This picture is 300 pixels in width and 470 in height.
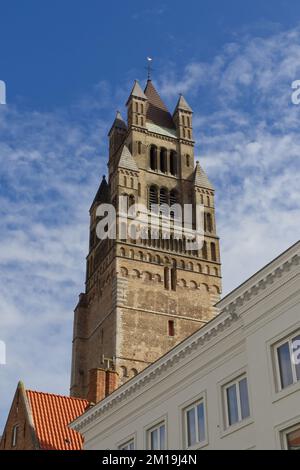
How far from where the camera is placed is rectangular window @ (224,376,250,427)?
65.3 ft

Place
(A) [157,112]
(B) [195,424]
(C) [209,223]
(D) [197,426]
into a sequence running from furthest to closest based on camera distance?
(A) [157,112] < (C) [209,223] < (B) [195,424] < (D) [197,426]

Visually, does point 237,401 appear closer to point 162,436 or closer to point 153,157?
point 162,436

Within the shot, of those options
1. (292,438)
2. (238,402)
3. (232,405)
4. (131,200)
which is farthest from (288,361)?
(131,200)

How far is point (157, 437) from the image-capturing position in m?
23.6

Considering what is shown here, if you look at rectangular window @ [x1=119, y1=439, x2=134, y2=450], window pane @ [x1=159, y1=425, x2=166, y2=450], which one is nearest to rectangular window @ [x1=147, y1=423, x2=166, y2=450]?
window pane @ [x1=159, y1=425, x2=166, y2=450]

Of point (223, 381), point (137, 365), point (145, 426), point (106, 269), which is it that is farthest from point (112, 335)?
point (223, 381)

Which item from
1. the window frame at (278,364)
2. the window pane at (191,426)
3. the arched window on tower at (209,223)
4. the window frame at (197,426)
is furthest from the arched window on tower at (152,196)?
the window frame at (278,364)

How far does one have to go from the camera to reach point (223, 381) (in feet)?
68.5

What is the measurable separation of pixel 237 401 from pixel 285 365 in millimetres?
2558

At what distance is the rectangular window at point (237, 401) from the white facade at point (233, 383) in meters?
0.03

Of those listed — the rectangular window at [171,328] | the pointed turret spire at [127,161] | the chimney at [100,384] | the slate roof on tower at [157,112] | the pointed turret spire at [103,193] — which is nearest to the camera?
the chimney at [100,384]

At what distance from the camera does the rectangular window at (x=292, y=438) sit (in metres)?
17.3

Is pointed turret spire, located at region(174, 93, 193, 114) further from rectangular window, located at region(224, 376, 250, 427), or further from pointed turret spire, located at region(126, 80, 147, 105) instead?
rectangular window, located at region(224, 376, 250, 427)

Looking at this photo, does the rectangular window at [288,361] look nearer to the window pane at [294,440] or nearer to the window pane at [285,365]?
the window pane at [285,365]
